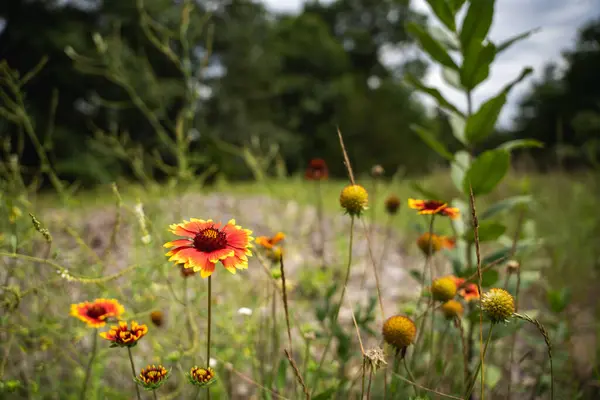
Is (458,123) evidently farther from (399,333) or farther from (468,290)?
(399,333)

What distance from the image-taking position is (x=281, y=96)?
2031cm

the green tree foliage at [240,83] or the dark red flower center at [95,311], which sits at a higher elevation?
the green tree foliage at [240,83]

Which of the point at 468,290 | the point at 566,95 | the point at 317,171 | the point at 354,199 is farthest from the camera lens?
the point at 566,95

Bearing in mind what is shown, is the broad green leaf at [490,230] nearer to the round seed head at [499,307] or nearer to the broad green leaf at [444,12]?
the round seed head at [499,307]

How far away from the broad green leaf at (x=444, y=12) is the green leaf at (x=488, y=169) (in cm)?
45

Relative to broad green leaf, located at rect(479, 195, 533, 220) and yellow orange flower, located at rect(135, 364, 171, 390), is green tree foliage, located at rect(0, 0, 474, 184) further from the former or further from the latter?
yellow orange flower, located at rect(135, 364, 171, 390)

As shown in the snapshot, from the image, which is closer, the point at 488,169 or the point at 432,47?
the point at 488,169

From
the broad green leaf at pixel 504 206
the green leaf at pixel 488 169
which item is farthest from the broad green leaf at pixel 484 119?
the broad green leaf at pixel 504 206

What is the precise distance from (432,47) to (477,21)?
0.14 m

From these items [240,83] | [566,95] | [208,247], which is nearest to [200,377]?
[208,247]

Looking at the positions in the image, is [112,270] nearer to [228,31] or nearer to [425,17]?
[228,31]

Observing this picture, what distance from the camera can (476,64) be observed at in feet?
4.05

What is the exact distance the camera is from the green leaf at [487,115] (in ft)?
3.89

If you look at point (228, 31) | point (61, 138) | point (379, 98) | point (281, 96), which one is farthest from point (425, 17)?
point (61, 138)
